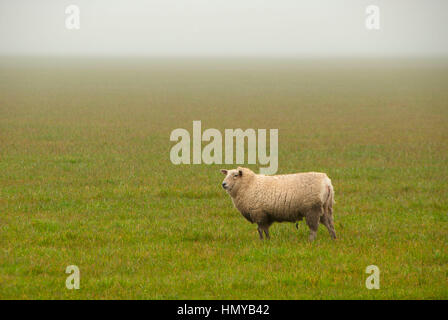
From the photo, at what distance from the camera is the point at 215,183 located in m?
20.4

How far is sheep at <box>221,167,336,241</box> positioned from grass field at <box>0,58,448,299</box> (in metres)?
0.51

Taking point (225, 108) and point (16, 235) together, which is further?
point (225, 108)

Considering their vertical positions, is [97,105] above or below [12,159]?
above

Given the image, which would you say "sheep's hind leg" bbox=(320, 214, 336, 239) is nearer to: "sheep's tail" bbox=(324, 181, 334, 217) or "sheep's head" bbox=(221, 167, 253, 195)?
"sheep's tail" bbox=(324, 181, 334, 217)

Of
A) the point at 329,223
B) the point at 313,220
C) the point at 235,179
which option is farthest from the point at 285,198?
the point at 235,179

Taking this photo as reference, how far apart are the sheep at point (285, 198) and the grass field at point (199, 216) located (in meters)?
0.51

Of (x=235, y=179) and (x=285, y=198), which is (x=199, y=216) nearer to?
(x=235, y=179)

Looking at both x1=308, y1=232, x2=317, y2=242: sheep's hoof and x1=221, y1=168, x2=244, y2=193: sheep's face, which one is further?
x1=221, y1=168, x2=244, y2=193: sheep's face

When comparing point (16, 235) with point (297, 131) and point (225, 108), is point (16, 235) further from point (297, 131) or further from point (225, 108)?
point (225, 108)

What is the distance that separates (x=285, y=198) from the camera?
13.3m

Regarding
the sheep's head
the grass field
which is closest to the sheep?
the sheep's head

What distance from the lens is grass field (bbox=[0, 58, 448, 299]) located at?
37.2ft
